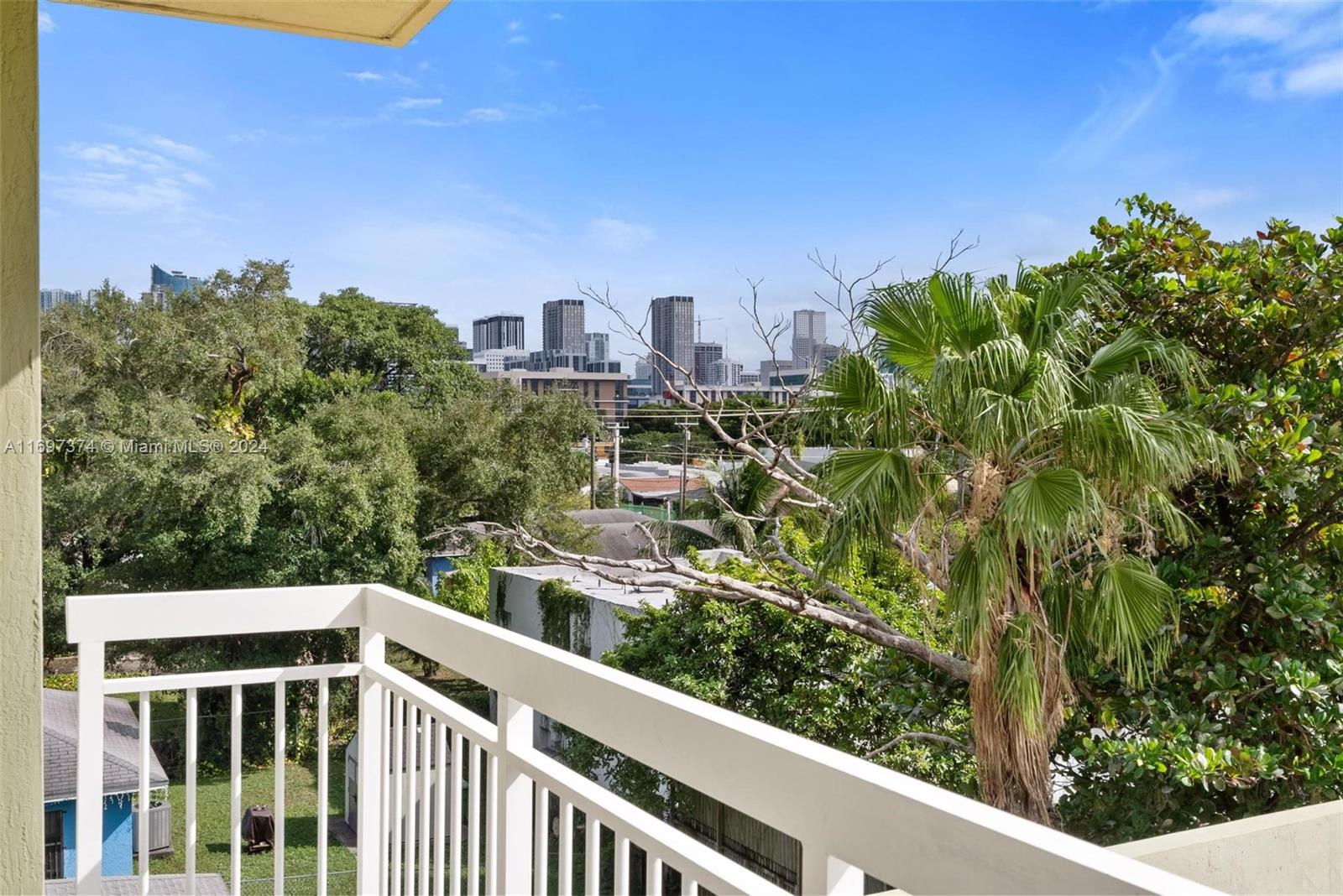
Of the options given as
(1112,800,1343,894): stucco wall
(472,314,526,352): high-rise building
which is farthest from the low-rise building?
(1112,800,1343,894): stucco wall

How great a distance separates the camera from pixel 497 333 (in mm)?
22594

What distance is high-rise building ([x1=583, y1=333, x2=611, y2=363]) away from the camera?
2358cm

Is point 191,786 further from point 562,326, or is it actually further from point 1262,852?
point 562,326

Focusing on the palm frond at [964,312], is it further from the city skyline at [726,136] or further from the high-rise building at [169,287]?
the city skyline at [726,136]

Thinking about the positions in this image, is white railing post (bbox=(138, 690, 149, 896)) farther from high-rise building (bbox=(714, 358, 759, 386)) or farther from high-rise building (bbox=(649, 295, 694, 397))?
high-rise building (bbox=(649, 295, 694, 397))

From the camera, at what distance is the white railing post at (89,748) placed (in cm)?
159

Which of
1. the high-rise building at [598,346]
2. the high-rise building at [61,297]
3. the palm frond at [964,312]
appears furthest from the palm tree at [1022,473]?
the high-rise building at [598,346]

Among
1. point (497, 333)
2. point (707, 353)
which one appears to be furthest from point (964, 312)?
point (497, 333)

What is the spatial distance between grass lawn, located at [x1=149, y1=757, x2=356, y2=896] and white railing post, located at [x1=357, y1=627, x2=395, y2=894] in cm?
881

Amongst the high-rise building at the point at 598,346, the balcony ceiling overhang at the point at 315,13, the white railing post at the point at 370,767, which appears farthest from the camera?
the high-rise building at the point at 598,346

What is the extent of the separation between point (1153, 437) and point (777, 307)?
345cm

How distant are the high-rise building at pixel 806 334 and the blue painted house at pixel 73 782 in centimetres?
446

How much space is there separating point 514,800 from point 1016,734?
9.87 ft

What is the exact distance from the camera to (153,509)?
12109 millimetres
